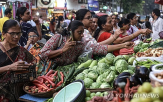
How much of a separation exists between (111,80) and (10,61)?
170cm

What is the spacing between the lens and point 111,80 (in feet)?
9.18

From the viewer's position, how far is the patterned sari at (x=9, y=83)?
10.5 feet

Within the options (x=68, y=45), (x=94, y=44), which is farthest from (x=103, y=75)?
(x=94, y=44)

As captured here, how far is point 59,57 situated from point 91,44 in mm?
893

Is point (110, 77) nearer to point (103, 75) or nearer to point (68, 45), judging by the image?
point (103, 75)

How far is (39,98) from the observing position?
3.24 meters

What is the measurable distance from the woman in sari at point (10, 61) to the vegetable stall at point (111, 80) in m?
0.26

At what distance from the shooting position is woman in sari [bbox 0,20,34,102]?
3.08 metres

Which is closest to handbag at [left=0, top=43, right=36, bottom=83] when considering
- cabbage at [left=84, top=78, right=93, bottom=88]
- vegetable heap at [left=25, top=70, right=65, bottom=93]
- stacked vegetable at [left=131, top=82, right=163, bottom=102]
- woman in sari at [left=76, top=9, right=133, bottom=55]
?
vegetable heap at [left=25, top=70, right=65, bottom=93]

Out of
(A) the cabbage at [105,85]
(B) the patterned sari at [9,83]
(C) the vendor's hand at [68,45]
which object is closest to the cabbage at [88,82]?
(A) the cabbage at [105,85]

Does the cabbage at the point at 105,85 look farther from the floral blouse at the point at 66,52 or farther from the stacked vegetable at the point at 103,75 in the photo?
the floral blouse at the point at 66,52

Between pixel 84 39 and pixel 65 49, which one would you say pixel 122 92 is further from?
pixel 84 39

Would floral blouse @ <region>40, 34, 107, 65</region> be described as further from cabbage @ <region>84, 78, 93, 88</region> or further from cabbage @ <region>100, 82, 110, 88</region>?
cabbage @ <region>100, 82, 110, 88</region>

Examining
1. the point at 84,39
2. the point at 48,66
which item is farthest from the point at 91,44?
the point at 48,66
